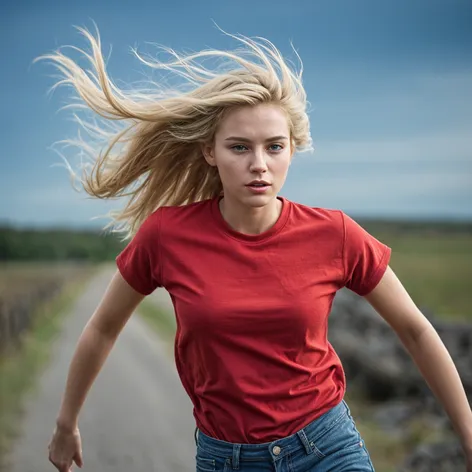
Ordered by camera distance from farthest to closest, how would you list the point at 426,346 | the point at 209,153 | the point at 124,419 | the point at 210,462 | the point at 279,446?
the point at 124,419 → the point at 209,153 → the point at 426,346 → the point at 210,462 → the point at 279,446

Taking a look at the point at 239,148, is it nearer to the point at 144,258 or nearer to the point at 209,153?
the point at 209,153

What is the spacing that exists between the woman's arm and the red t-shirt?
182 millimetres

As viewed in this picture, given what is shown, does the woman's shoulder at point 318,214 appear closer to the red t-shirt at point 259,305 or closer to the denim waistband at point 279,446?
the red t-shirt at point 259,305

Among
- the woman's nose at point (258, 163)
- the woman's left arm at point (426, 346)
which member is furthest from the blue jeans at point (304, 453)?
the woman's nose at point (258, 163)

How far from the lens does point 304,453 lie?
3078 millimetres

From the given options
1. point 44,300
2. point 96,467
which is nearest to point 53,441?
point 96,467

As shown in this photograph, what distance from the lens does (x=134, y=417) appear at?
30.1 feet

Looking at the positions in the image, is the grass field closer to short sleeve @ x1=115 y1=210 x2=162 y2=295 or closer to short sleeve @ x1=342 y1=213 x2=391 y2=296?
short sleeve @ x1=115 y1=210 x2=162 y2=295

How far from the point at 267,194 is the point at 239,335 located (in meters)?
0.53

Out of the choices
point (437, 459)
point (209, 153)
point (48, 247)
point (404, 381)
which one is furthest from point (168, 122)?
point (48, 247)

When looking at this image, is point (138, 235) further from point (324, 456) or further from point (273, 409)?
point (324, 456)

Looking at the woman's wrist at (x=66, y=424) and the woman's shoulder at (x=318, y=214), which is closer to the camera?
the woman's shoulder at (x=318, y=214)

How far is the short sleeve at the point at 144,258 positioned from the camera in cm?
331

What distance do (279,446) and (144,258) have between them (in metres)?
0.87
